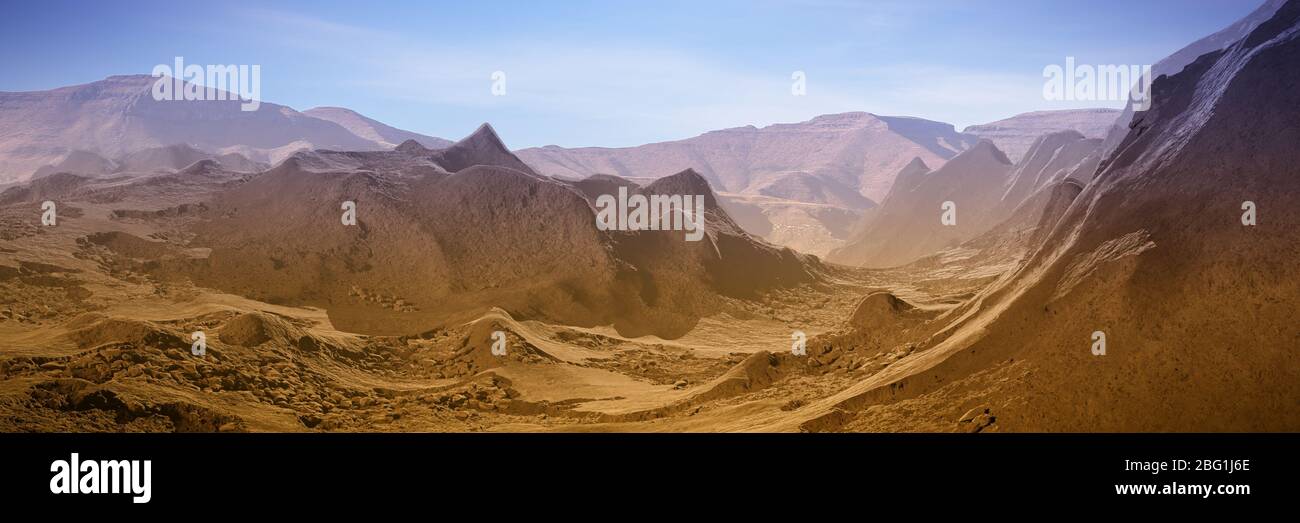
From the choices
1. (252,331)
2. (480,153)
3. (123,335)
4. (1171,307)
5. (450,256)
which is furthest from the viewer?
(480,153)

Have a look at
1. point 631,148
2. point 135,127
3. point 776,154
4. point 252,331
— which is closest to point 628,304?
point 252,331

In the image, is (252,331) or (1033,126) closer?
(252,331)

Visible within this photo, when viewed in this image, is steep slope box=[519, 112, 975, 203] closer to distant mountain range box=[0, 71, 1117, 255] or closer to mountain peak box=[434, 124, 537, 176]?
distant mountain range box=[0, 71, 1117, 255]

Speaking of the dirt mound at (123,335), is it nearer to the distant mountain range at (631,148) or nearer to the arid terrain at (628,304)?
the arid terrain at (628,304)

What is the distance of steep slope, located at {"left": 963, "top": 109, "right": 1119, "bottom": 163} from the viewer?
124 meters

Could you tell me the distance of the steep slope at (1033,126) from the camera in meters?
124

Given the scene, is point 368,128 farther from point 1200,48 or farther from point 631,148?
point 1200,48

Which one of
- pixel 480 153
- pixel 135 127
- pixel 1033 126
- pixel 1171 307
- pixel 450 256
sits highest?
pixel 1033 126

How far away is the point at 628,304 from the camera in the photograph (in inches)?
815

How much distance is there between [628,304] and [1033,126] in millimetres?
144108

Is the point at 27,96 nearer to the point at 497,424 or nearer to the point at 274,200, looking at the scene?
the point at 274,200

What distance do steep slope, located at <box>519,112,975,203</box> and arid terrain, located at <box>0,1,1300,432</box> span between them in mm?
77883

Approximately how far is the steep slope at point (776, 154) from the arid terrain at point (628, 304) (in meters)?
77.9
